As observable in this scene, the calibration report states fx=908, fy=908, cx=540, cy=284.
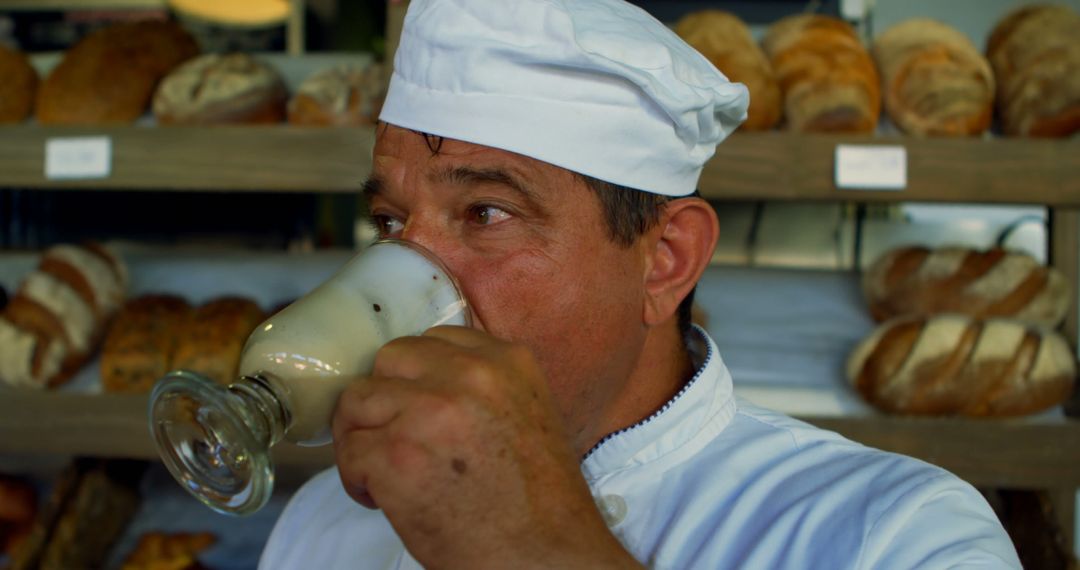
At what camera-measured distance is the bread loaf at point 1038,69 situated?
1812 millimetres

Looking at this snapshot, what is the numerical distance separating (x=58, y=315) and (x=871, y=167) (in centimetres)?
169

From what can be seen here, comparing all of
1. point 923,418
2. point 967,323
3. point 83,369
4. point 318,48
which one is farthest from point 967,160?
point 318,48

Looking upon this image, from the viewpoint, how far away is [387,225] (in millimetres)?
938

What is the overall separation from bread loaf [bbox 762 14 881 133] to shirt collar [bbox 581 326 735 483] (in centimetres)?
101

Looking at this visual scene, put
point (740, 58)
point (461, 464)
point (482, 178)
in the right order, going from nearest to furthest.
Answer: point (461, 464) < point (482, 178) < point (740, 58)

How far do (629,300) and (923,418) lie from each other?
1.00m

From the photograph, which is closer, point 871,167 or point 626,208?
point 626,208

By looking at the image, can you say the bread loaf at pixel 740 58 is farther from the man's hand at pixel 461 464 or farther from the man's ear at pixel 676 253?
the man's hand at pixel 461 464

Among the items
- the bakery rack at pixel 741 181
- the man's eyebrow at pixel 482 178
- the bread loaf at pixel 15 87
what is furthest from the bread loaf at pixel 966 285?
the bread loaf at pixel 15 87

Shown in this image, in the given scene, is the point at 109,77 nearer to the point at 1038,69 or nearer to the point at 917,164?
the point at 917,164

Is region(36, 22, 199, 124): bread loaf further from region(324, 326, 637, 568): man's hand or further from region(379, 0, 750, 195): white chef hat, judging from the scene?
region(324, 326, 637, 568): man's hand

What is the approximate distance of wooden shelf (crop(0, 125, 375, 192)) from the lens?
1.73 m

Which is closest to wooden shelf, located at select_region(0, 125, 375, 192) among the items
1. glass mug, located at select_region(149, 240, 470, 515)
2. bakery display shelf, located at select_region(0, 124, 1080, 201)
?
bakery display shelf, located at select_region(0, 124, 1080, 201)

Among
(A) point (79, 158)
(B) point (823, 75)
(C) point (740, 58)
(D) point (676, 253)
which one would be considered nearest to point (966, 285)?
(B) point (823, 75)
